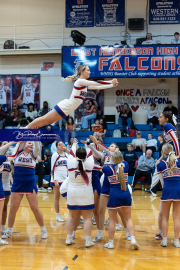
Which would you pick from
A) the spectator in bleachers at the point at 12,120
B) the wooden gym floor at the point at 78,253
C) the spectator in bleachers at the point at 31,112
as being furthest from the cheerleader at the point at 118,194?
the spectator in bleachers at the point at 31,112

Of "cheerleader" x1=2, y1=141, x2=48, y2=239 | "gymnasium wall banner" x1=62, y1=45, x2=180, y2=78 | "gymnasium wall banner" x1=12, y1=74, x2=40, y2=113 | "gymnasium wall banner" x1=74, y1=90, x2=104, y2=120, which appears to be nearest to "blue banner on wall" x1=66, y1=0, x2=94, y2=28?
"gymnasium wall banner" x1=62, y1=45, x2=180, y2=78

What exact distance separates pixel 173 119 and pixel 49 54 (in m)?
11.2

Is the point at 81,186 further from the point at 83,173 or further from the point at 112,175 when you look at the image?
the point at 112,175

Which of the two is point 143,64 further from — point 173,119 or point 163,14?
point 173,119

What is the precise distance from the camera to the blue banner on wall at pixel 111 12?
560 inches

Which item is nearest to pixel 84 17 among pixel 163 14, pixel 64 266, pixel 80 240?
pixel 163 14

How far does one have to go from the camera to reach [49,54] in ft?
49.1

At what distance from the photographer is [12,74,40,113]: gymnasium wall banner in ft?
49.2

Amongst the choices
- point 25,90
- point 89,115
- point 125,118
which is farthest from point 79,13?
point 125,118

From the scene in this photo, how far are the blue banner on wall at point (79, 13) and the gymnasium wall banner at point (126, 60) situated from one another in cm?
256

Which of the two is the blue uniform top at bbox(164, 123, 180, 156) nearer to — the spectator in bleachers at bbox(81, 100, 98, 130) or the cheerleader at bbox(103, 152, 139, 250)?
the cheerleader at bbox(103, 152, 139, 250)

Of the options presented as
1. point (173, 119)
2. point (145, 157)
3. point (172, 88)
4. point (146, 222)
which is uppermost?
point (172, 88)

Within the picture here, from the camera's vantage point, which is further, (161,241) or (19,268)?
(161,241)

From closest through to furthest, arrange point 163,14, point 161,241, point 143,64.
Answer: point 161,241
point 143,64
point 163,14
